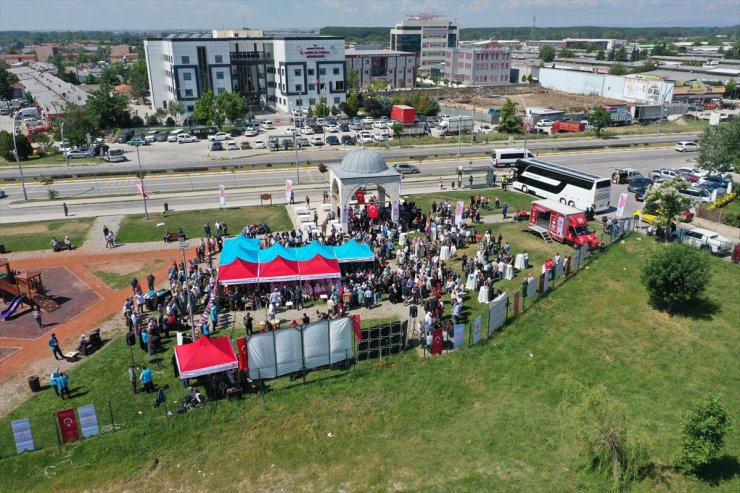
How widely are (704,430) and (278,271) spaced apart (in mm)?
18960

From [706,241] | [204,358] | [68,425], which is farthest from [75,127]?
[706,241]

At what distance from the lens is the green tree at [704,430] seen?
50.8ft

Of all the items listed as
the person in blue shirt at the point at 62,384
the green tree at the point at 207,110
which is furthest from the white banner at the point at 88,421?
the green tree at the point at 207,110

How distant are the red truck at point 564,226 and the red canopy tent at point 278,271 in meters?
17.2

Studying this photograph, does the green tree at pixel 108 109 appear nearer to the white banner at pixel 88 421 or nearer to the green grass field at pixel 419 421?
the green grass field at pixel 419 421

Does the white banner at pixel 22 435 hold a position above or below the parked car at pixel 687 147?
below

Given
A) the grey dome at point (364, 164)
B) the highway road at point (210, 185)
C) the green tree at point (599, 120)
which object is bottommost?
the highway road at point (210, 185)

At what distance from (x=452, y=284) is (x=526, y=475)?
12546 millimetres

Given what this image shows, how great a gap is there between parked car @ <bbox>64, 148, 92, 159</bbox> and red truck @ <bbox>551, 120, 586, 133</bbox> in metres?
65.1

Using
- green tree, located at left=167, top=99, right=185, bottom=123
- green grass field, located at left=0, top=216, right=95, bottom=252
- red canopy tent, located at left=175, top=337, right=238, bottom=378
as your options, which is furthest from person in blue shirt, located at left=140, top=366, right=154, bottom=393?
green tree, located at left=167, top=99, right=185, bottom=123

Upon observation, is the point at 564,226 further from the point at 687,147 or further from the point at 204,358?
the point at 687,147

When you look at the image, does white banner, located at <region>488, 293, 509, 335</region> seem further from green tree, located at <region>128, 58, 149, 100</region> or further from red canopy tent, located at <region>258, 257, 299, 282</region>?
green tree, located at <region>128, 58, 149, 100</region>

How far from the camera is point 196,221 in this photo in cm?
4166

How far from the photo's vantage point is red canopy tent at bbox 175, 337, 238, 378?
792 inches
